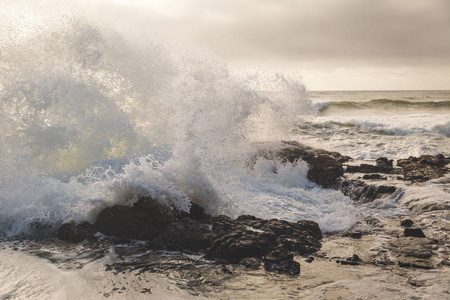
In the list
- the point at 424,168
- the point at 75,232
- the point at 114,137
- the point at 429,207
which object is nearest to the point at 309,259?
the point at 75,232

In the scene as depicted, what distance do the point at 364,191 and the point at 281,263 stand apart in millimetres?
5149

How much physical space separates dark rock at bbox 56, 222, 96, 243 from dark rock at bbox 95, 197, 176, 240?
0.46 ft

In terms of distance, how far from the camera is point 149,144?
768 centimetres

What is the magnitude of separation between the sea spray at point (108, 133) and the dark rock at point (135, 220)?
0.24m

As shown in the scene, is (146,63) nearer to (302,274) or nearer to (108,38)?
(108,38)

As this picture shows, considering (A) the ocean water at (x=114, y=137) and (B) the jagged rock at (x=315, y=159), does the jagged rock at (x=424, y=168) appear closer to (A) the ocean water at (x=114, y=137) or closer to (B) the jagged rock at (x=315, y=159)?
(A) the ocean water at (x=114, y=137)

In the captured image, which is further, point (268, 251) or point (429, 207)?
point (429, 207)

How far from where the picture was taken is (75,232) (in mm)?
5547

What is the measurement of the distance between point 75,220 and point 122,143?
7.20ft

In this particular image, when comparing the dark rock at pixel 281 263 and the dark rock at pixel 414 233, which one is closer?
the dark rock at pixel 281 263

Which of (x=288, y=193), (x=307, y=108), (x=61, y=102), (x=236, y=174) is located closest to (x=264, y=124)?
(x=307, y=108)

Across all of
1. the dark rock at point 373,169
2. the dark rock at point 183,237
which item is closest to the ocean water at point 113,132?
the dark rock at point 183,237

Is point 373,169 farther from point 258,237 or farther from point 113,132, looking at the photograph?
point 113,132

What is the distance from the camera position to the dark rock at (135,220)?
5.59 meters
